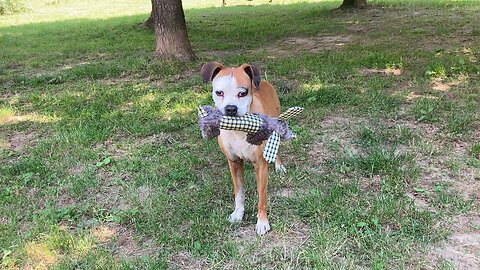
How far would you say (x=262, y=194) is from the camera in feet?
10.3

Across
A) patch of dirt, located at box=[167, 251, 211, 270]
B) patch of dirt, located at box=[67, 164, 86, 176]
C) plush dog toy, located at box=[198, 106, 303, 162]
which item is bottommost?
patch of dirt, located at box=[167, 251, 211, 270]

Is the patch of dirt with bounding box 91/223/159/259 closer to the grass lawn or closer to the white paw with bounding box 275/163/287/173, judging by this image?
the grass lawn

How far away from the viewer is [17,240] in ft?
10.4

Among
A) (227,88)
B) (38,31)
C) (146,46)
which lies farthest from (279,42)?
(38,31)

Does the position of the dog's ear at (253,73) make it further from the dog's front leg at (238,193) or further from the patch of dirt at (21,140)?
the patch of dirt at (21,140)

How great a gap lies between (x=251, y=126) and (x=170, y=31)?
18.8ft

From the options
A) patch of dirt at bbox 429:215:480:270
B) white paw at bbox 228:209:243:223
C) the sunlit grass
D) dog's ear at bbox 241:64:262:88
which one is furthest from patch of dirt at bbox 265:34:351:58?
patch of dirt at bbox 429:215:480:270

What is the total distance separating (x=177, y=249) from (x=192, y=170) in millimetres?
1204

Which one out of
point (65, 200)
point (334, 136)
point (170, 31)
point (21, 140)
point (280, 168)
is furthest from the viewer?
point (170, 31)

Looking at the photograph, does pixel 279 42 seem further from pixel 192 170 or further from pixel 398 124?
pixel 192 170

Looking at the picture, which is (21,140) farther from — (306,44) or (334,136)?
(306,44)

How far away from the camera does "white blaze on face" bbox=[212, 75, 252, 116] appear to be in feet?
9.09

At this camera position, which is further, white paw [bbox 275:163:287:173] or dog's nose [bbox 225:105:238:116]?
white paw [bbox 275:163:287:173]

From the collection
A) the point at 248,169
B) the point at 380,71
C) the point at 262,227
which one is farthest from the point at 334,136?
the point at 380,71
